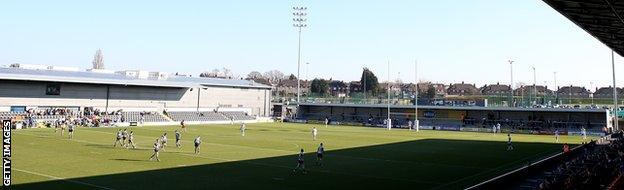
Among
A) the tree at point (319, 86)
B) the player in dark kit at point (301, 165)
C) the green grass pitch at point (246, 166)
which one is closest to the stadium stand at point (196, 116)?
the green grass pitch at point (246, 166)

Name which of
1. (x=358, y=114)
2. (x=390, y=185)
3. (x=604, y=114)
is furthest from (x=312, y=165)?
Answer: (x=358, y=114)

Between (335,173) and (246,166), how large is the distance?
219 inches

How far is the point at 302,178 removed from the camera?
2688 centimetres

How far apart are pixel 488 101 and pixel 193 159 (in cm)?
6965

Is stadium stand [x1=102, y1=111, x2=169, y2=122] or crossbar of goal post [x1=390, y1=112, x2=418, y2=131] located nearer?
stadium stand [x1=102, y1=111, x2=169, y2=122]

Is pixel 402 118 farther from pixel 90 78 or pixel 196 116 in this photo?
pixel 90 78

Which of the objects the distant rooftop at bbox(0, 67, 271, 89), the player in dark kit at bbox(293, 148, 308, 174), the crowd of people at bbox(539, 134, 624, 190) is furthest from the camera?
the distant rooftop at bbox(0, 67, 271, 89)

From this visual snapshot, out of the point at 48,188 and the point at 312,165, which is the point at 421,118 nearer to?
the point at 312,165

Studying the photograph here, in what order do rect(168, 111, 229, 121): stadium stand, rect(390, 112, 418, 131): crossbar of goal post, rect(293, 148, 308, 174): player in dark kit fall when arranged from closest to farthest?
rect(293, 148, 308, 174): player in dark kit, rect(168, 111, 229, 121): stadium stand, rect(390, 112, 418, 131): crossbar of goal post

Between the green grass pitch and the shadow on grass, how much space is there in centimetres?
4

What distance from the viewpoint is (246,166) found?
3095 cm

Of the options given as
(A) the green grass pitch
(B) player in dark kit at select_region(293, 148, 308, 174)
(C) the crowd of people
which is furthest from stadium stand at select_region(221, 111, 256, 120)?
(C) the crowd of people

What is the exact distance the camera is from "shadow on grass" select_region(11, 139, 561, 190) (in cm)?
2416

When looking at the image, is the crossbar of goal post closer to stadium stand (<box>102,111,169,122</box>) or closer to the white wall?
the white wall
